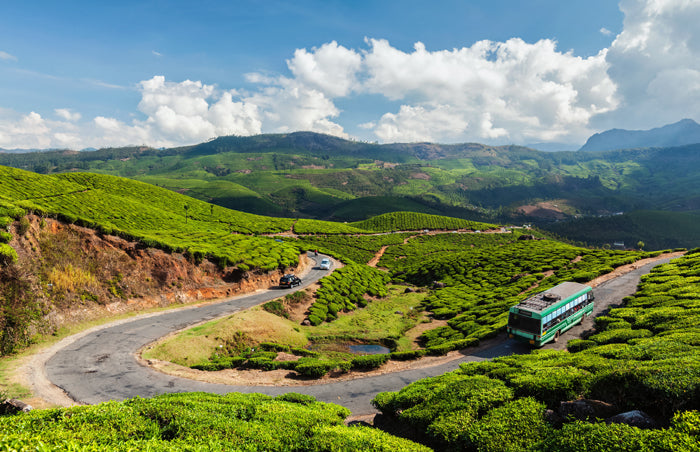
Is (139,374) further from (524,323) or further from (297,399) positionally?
(524,323)

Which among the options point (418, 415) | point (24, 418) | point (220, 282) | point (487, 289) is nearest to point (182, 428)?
point (24, 418)

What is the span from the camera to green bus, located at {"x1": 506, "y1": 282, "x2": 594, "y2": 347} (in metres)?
26.2

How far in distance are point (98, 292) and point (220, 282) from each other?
14.6m

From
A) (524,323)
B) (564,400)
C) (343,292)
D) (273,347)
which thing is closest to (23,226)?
(273,347)

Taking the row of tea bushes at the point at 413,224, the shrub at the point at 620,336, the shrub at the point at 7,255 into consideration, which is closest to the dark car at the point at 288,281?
the shrub at the point at 7,255

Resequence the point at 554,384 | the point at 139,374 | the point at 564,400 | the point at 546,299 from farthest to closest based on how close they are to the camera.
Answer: the point at 546,299, the point at 139,374, the point at 554,384, the point at 564,400

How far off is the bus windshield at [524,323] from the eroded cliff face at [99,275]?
36.3 m

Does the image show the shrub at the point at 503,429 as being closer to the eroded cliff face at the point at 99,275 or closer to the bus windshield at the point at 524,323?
the bus windshield at the point at 524,323

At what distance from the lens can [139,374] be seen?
72.8 feet

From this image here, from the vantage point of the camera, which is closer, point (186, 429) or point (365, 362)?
point (186, 429)

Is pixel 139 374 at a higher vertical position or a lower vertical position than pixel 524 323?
lower

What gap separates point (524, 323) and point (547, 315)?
1992 mm

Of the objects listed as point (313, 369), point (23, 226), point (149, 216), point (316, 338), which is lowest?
point (316, 338)

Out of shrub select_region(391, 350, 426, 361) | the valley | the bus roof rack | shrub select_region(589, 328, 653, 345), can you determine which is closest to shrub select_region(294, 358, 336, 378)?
the valley
